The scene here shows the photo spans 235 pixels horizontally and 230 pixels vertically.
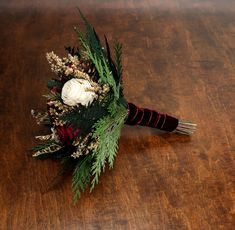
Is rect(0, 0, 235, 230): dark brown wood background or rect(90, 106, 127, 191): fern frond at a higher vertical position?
rect(90, 106, 127, 191): fern frond

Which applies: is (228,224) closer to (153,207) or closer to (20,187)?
(153,207)

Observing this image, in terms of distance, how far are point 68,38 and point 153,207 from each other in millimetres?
840

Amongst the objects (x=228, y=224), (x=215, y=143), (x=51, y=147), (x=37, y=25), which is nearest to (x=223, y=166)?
(x=215, y=143)

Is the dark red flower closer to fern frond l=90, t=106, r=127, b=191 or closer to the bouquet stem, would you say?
fern frond l=90, t=106, r=127, b=191

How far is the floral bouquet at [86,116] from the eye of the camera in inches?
48.9

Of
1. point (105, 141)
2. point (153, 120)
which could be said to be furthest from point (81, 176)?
point (153, 120)

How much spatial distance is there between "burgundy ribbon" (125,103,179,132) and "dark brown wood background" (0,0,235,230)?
0.03 meters

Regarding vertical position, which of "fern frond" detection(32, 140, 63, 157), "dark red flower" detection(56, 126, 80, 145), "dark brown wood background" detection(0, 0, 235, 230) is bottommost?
"dark brown wood background" detection(0, 0, 235, 230)

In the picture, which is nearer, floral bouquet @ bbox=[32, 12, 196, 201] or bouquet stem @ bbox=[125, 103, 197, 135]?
floral bouquet @ bbox=[32, 12, 196, 201]

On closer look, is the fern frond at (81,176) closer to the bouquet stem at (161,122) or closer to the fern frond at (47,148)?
the fern frond at (47,148)

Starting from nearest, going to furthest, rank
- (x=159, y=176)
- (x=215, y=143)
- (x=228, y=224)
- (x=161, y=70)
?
(x=228, y=224)
(x=159, y=176)
(x=215, y=143)
(x=161, y=70)

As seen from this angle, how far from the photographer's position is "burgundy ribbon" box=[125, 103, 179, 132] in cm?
139

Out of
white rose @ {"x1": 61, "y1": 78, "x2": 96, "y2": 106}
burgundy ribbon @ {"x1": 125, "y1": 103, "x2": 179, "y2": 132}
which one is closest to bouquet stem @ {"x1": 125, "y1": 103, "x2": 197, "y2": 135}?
burgundy ribbon @ {"x1": 125, "y1": 103, "x2": 179, "y2": 132}

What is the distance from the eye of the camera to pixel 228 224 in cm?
115
